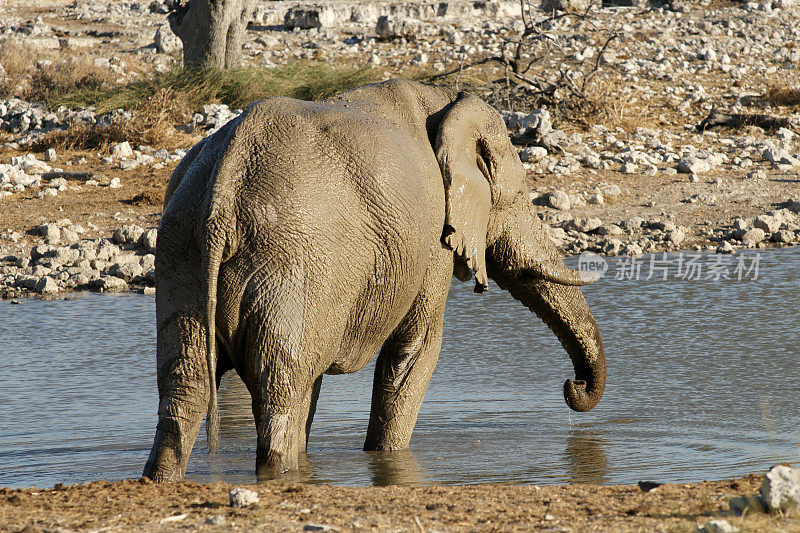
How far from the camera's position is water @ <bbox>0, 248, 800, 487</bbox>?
17.8ft

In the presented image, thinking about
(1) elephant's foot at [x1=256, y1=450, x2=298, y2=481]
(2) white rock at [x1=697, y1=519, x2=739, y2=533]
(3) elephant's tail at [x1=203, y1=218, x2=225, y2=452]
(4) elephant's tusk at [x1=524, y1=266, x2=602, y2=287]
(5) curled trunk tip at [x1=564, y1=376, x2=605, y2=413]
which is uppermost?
(3) elephant's tail at [x1=203, y1=218, x2=225, y2=452]

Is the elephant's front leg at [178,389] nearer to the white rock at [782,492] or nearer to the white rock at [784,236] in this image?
the white rock at [782,492]

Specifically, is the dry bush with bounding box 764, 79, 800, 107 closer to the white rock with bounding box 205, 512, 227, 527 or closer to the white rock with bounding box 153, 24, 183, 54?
the white rock with bounding box 153, 24, 183, 54

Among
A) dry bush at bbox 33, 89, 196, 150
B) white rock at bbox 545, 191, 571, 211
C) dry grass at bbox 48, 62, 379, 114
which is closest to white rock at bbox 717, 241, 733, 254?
white rock at bbox 545, 191, 571, 211

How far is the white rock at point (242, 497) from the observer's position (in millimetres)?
3727

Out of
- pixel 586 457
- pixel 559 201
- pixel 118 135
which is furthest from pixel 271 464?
pixel 118 135

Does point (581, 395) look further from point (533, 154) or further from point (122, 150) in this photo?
point (122, 150)

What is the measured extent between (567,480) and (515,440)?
0.81 m

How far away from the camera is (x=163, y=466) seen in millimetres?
4254

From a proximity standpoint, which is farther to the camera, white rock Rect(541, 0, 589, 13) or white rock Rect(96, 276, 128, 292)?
white rock Rect(541, 0, 589, 13)

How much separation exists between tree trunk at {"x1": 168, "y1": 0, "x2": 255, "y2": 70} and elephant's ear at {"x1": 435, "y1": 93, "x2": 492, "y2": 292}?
36.7 feet

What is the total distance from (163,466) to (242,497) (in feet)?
2.16

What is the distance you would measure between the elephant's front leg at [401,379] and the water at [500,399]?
0.40ft

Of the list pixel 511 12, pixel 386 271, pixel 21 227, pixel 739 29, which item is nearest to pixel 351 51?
pixel 511 12
